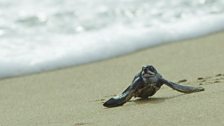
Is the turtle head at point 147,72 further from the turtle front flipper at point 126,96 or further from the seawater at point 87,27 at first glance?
the seawater at point 87,27

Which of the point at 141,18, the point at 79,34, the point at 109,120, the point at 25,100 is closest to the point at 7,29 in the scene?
the point at 79,34

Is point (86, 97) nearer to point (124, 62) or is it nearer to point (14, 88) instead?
point (14, 88)

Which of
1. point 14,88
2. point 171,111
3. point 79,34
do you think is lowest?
point 171,111

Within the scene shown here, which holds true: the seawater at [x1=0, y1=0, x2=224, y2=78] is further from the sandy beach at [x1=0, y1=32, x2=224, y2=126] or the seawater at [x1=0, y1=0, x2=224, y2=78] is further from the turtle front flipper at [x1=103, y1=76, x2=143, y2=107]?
the turtle front flipper at [x1=103, y1=76, x2=143, y2=107]

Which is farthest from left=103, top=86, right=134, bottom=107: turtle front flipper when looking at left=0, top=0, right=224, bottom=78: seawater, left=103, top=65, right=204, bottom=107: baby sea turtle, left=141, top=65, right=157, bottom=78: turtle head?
left=0, top=0, right=224, bottom=78: seawater

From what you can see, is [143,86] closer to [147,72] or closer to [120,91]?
[147,72]

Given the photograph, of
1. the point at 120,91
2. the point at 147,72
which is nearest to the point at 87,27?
the point at 120,91
